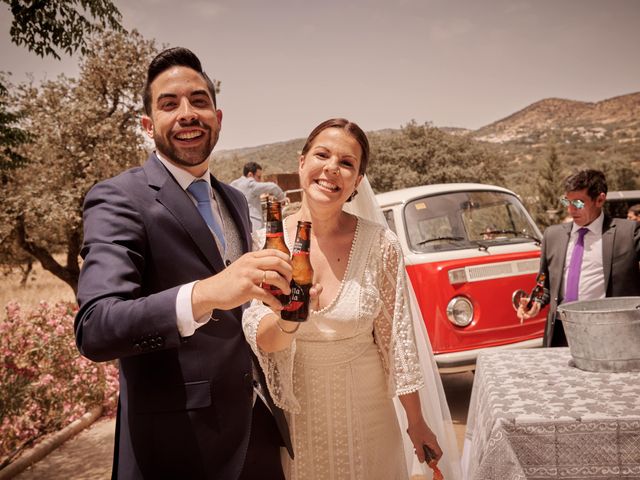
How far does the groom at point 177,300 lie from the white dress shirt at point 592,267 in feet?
11.0

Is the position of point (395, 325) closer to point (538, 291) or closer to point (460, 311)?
point (538, 291)

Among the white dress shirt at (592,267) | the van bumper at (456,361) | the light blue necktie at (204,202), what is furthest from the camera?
the van bumper at (456,361)

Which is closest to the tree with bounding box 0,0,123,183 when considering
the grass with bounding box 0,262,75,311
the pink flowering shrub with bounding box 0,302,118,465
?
the pink flowering shrub with bounding box 0,302,118,465

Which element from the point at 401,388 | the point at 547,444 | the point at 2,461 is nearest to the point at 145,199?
the point at 401,388

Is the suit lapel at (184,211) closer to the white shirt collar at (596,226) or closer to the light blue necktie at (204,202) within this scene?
the light blue necktie at (204,202)

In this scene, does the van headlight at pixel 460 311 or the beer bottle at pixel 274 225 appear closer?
the beer bottle at pixel 274 225

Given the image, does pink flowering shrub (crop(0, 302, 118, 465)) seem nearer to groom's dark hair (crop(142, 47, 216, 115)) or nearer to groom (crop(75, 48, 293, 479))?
groom (crop(75, 48, 293, 479))

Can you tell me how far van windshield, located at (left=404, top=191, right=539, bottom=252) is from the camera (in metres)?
5.88

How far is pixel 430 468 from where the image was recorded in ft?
8.17

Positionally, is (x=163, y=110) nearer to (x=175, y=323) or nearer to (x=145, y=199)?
(x=145, y=199)

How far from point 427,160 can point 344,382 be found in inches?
1840

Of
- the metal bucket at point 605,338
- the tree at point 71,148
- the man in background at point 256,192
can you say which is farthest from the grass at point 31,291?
the metal bucket at point 605,338

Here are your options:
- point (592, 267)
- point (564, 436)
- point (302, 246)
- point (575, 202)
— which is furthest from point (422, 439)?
point (575, 202)

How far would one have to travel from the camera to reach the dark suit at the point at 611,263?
A: 166 inches
